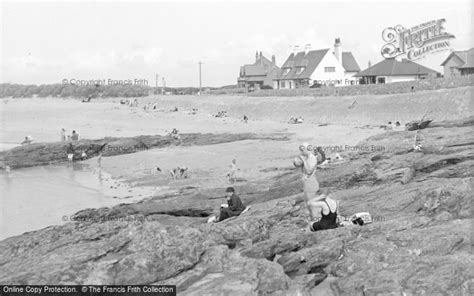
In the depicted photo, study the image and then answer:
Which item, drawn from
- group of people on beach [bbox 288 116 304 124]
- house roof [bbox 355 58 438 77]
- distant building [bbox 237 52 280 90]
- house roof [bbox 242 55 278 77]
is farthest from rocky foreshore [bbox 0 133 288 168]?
house roof [bbox 242 55 278 77]

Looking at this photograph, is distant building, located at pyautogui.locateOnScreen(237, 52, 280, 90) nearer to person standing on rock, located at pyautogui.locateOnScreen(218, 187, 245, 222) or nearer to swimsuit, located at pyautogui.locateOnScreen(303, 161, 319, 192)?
person standing on rock, located at pyautogui.locateOnScreen(218, 187, 245, 222)

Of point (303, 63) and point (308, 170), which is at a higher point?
point (303, 63)

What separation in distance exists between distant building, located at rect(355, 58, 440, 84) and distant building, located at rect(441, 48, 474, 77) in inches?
Answer: 82.3

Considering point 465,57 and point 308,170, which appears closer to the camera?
point 308,170

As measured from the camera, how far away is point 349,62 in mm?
96062

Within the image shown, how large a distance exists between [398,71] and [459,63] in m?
7.75

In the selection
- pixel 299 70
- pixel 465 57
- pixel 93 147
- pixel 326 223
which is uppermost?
pixel 299 70

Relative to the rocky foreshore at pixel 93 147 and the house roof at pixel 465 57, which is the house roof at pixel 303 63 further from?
the rocky foreshore at pixel 93 147

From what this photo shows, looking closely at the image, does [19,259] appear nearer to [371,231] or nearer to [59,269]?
[59,269]

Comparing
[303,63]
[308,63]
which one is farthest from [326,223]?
[303,63]

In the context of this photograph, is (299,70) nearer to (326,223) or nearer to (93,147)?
(93,147)

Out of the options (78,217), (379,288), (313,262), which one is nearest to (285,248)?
(313,262)

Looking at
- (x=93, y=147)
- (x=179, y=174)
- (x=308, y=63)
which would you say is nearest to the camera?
(x=179, y=174)

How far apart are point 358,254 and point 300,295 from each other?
1644 millimetres
